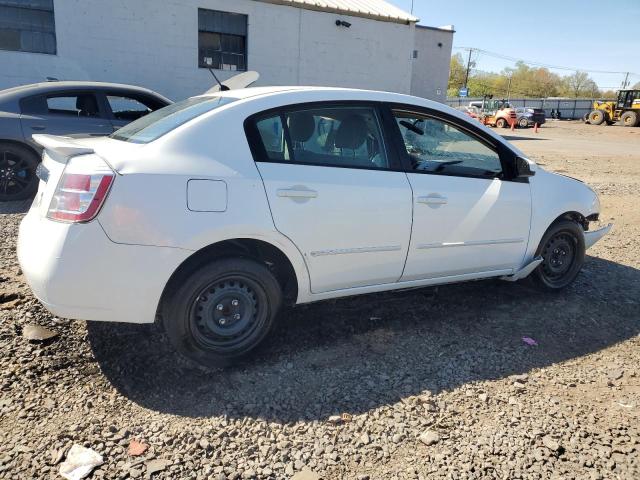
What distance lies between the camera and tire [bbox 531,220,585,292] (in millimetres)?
4438

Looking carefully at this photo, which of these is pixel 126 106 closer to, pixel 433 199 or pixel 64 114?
pixel 64 114

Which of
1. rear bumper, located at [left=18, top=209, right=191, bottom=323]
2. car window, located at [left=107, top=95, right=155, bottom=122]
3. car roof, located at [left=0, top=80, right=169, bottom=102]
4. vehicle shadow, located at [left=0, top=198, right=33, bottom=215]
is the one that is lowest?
vehicle shadow, located at [left=0, top=198, right=33, bottom=215]

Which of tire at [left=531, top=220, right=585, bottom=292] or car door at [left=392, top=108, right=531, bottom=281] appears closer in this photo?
car door at [left=392, top=108, right=531, bottom=281]

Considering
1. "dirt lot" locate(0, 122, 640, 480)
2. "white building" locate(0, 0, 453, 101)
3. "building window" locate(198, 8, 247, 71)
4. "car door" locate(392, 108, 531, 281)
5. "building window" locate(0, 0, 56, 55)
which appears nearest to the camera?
"dirt lot" locate(0, 122, 640, 480)

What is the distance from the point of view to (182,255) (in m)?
2.80

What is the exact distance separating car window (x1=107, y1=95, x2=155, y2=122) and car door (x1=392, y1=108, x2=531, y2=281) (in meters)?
5.00

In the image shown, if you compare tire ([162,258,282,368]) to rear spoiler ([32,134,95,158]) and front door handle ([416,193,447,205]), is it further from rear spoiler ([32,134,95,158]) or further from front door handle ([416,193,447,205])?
front door handle ([416,193,447,205])

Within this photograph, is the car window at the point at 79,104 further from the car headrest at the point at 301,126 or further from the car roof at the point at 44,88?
the car headrest at the point at 301,126

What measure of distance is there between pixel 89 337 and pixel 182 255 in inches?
44.9

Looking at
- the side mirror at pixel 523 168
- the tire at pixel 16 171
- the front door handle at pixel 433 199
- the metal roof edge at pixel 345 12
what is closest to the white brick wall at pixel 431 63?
the metal roof edge at pixel 345 12

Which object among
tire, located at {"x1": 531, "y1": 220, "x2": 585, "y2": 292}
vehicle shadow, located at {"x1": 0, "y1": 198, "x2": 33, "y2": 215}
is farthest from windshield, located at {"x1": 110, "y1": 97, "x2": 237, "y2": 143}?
vehicle shadow, located at {"x1": 0, "y1": 198, "x2": 33, "y2": 215}

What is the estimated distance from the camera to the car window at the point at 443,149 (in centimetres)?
365

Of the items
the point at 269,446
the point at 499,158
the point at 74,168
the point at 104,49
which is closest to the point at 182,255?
the point at 74,168

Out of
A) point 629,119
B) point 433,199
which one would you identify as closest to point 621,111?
point 629,119
